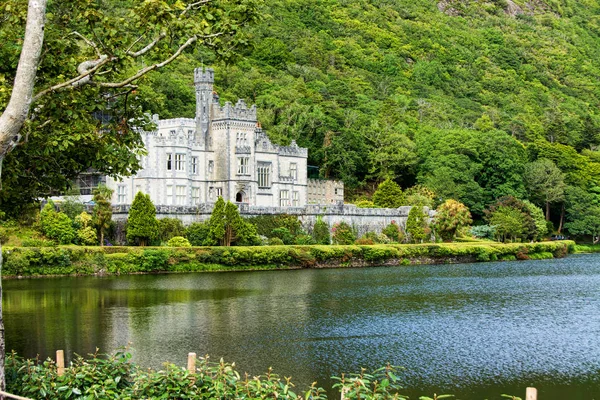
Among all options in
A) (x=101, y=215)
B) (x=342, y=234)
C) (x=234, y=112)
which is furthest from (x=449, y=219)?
(x=101, y=215)

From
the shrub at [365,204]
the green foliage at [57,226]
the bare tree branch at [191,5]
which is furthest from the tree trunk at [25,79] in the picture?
the shrub at [365,204]

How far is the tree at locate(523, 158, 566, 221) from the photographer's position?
102m

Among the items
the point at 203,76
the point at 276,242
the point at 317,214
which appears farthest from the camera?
the point at 203,76

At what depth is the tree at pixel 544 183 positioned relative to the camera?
10200cm

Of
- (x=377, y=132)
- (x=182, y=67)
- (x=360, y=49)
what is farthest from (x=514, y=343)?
(x=360, y=49)

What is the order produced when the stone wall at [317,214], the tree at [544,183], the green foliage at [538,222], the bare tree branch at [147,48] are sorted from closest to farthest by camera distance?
the bare tree branch at [147,48] → the stone wall at [317,214] → the green foliage at [538,222] → the tree at [544,183]

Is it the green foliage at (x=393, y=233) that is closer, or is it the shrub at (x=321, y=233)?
the shrub at (x=321, y=233)

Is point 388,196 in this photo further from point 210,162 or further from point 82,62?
point 82,62

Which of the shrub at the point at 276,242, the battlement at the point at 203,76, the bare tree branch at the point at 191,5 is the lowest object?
the shrub at the point at 276,242

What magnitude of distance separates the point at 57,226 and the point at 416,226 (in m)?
32.7

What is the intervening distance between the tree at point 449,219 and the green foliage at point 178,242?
25.7 meters

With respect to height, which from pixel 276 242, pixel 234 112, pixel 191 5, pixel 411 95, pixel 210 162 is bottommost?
pixel 276 242

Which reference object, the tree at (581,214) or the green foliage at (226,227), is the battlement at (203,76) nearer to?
the green foliage at (226,227)

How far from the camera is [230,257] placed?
6494cm
